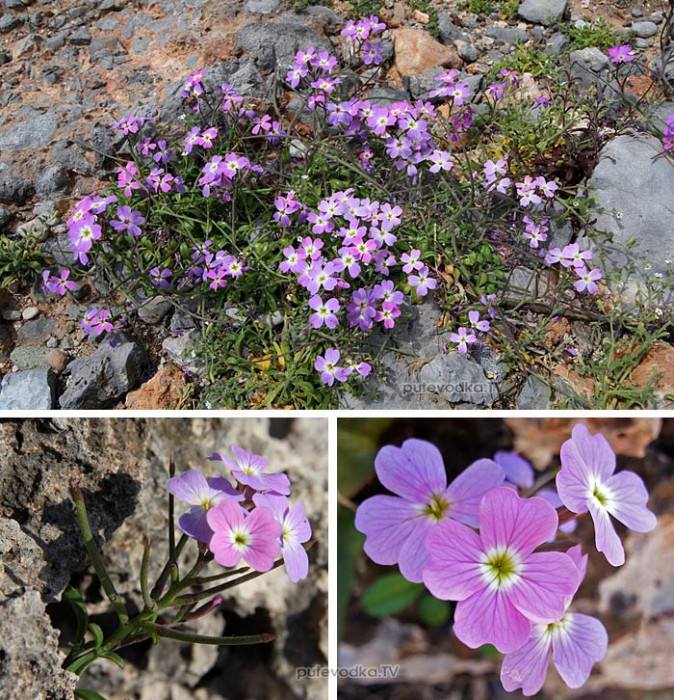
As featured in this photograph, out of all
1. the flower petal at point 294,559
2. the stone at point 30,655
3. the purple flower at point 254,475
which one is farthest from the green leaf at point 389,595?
the stone at point 30,655

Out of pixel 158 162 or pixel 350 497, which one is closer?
pixel 350 497

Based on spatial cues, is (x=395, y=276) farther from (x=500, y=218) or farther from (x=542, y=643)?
(x=542, y=643)

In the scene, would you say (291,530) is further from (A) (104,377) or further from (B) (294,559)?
(A) (104,377)

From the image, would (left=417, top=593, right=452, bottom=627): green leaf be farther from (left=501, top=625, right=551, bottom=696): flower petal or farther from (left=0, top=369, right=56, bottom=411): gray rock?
(left=0, top=369, right=56, bottom=411): gray rock

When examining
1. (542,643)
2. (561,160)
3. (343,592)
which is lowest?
(561,160)

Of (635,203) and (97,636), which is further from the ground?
(97,636)

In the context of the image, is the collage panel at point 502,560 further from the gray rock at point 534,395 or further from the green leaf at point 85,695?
the gray rock at point 534,395

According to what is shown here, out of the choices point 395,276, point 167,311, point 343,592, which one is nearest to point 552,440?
point 343,592

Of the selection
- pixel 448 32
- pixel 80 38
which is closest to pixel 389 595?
pixel 448 32
